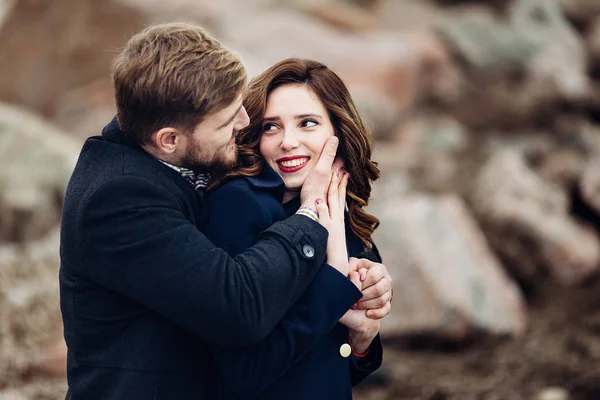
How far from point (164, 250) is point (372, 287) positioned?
674 mm

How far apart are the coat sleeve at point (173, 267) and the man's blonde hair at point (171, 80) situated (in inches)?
6.6

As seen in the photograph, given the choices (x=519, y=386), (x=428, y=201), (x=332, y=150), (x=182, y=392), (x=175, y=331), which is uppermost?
(x=332, y=150)

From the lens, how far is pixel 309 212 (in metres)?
2.09

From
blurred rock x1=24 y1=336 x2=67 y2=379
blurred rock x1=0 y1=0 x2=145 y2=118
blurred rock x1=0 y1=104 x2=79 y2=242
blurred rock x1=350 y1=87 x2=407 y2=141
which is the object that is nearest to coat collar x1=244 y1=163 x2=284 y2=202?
blurred rock x1=24 y1=336 x2=67 y2=379

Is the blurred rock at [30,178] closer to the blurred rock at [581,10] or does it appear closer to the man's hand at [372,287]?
the man's hand at [372,287]

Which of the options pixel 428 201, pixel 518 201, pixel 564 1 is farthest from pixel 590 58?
pixel 428 201

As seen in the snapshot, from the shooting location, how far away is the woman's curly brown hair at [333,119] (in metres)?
2.29

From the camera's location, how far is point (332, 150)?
2.24 meters

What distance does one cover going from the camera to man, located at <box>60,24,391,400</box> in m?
1.82

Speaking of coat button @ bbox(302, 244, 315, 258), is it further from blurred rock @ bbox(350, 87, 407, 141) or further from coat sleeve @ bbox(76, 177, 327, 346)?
blurred rock @ bbox(350, 87, 407, 141)

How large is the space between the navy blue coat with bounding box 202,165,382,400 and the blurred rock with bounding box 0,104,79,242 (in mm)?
4200

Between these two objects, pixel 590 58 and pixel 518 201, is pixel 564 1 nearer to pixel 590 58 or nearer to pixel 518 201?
pixel 590 58

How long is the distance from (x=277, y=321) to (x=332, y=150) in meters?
0.57

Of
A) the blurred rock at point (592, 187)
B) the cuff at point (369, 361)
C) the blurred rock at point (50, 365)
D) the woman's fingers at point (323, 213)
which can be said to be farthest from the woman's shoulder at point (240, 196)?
the blurred rock at point (592, 187)
